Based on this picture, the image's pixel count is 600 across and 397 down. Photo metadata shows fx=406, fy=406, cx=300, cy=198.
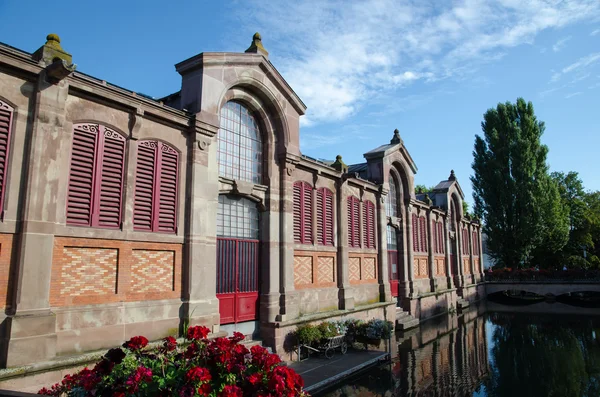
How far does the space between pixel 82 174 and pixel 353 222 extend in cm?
1211

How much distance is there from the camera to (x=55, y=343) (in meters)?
7.58

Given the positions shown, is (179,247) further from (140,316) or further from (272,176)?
(272,176)

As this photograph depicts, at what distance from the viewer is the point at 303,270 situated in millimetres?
14609

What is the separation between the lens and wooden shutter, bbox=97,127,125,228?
8.91 meters

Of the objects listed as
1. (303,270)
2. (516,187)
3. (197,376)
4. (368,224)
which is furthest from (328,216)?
(516,187)

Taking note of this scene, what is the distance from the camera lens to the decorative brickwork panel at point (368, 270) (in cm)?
1860

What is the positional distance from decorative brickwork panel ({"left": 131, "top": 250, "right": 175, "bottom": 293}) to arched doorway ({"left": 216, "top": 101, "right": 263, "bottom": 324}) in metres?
2.02

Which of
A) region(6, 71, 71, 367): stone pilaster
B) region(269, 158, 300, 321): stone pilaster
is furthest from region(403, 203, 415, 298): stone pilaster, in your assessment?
region(6, 71, 71, 367): stone pilaster

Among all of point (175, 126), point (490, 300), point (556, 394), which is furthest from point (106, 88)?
point (490, 300)

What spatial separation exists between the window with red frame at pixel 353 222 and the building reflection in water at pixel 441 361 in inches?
185

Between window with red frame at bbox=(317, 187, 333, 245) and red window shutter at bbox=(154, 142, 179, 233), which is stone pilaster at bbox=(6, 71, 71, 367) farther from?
window with red frame at bbox=(317, 187, 333, 245)

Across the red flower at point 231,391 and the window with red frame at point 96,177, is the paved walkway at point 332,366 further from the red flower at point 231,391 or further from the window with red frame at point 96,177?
the window with red frame at point 96,177

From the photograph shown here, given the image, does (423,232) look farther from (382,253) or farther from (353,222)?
(353,222)

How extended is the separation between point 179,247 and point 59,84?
4518 mm
